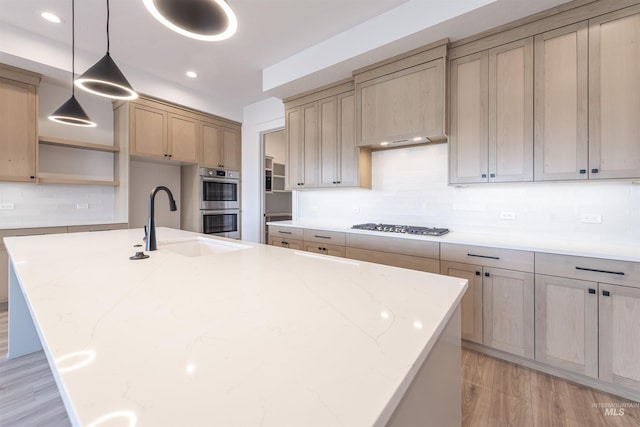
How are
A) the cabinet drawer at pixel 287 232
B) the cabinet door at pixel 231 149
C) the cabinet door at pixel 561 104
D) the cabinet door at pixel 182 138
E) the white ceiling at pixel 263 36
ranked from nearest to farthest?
the cabinet door at pixel 561 104, the white ceiling at pixel 263 36, the cabinet drawer at pixel 287 232, the cabinet door at pixel 182 138, the cabinet door at pixel 231 149

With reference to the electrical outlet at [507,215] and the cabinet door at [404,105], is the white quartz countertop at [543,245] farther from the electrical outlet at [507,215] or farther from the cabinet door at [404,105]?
the cabinet door at [404,105]

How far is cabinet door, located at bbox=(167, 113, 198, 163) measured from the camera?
4.04 m

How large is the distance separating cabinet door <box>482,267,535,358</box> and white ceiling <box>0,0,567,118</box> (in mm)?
1927

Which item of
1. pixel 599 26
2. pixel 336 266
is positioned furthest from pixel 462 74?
pixel 336 266

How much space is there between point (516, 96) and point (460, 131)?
0.44 meters

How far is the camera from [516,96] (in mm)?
2131

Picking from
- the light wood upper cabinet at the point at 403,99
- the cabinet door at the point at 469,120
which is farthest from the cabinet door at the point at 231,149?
the cabinet door at the point at 469,120

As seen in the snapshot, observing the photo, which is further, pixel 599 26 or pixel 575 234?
pixel 575 234

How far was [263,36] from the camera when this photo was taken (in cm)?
284

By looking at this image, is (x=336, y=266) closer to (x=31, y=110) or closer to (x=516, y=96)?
(x=516, y=96)

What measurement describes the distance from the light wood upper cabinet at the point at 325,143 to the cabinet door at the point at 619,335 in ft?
6.88

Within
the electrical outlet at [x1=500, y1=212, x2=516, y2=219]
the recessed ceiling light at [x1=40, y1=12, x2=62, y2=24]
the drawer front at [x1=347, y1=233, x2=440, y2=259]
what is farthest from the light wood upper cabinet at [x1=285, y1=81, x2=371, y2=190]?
the recessed ceiling light at [x1=40, y1=12, x2=62, y2=24]

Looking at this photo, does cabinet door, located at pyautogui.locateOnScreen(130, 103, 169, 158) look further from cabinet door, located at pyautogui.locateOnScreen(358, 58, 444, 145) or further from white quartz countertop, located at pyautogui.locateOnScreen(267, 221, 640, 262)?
white quartz countertop, located at pyautogui.locateOnScreen(267, 221, 640, 262)

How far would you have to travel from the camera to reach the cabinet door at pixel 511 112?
2084 millimetres
